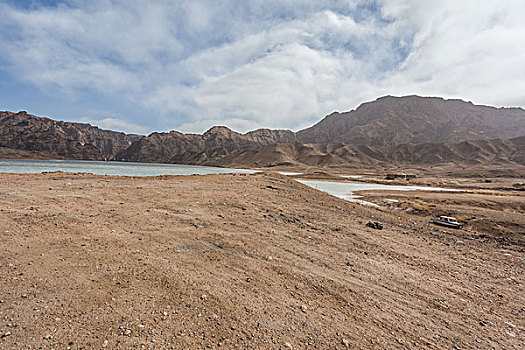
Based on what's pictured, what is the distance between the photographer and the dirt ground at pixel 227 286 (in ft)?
10.2

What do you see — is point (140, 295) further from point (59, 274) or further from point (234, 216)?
point (234, 216)

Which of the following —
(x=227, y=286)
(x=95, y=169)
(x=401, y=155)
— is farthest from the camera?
(x=401, y=155)

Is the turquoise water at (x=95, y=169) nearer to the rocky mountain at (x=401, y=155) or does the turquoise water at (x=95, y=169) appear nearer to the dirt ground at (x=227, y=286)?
the dirt ground at (x=227, y=286)

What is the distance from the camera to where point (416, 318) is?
13.5 ft

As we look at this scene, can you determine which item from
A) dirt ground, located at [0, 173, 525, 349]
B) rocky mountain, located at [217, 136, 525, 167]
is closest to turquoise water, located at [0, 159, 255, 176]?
dirt ground, located at [0, 173, 525, 349]

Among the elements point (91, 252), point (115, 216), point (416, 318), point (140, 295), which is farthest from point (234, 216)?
point (416, 318)

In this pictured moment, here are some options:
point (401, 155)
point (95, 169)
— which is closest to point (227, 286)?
point (95, 169)

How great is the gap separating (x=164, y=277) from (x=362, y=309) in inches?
135

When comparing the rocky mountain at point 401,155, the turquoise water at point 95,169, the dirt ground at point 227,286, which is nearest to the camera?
the dirt ground at point 227,286

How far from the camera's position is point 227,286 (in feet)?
14.0

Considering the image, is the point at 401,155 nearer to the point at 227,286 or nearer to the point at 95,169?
the point at 95,169

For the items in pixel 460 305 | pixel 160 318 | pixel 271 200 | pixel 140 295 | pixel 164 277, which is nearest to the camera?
pixel 160 318

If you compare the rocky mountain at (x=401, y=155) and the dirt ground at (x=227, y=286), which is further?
the rocky mountain at (x=401, y=155)

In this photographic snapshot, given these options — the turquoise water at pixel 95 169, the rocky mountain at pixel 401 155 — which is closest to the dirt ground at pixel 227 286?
the turquoise water at pixel 95 169
